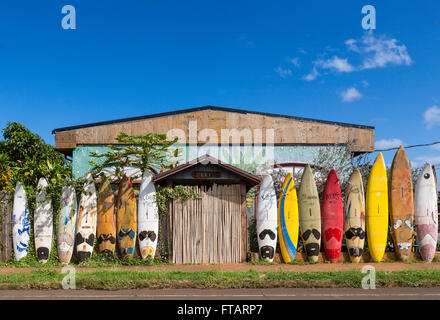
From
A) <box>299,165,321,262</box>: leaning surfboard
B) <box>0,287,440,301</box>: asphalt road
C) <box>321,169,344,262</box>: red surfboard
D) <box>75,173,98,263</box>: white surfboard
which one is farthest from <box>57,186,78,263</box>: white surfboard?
<box>321,169,344,262</box>: red surfboard

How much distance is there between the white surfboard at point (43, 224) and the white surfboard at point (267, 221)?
17.9 ft

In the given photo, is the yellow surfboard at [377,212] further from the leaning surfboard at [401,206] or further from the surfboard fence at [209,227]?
the surfboard fence at [209,227]

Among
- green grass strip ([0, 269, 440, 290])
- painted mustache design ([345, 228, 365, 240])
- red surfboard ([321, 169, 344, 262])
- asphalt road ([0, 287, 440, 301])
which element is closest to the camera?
asphalt road ([0, 287, 440, 301])

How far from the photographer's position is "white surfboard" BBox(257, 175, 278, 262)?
1028cm

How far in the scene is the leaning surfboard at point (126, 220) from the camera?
10.2 meters

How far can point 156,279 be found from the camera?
7.39m

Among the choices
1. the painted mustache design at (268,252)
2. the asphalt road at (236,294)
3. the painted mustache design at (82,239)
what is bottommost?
the asphalt road at (236,294)

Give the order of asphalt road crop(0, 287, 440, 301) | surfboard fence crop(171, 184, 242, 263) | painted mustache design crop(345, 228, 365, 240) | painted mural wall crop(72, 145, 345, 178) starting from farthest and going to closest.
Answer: painted mural wall crop(72, 145, 345, 178)
painted mustache design crop(345, 228, 365, 240)
surfboard fence crop(171, 184, 242, 263)
asphalt road crop(0, 287, 440, 301)

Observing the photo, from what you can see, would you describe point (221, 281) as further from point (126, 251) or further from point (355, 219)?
point (355, 219)

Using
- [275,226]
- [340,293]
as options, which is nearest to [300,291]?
[340,293]

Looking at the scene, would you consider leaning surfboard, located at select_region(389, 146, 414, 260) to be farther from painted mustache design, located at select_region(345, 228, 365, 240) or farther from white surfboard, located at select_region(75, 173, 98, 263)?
white surfboard, located at select_region(75, 173, 98, 263)

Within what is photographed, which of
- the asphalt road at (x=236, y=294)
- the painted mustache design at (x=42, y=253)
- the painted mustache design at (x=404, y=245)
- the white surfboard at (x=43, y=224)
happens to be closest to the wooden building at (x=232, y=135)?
the white surfboard at (x=43, y=224)

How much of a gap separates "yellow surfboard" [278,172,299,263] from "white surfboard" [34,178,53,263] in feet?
19.8
